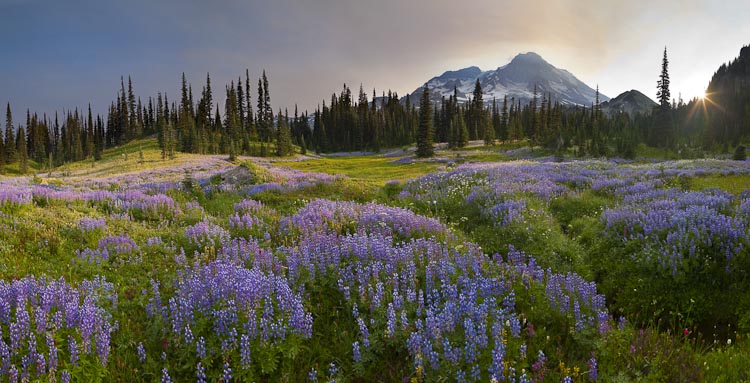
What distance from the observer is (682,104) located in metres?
122

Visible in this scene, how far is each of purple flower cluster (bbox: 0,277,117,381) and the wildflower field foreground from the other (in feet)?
0.07

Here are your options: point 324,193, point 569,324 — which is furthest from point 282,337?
point 324,193

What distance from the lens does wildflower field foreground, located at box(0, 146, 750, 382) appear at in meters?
4.23

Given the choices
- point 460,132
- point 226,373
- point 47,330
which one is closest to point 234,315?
point 226,373

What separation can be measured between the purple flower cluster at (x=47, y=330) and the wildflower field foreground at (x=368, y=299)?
0.02 metres

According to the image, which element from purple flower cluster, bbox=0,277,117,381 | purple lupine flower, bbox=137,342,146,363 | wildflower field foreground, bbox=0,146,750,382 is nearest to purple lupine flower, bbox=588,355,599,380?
wildflower field foreground, bbox=0,146,750,382

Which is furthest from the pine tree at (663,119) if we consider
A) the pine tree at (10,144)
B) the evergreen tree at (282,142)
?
the pine tree at (10,144)

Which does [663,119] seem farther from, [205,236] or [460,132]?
[205,236]

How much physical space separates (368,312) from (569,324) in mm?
2855

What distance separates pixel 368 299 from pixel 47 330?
12.4 ft

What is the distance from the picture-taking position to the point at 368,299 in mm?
5391

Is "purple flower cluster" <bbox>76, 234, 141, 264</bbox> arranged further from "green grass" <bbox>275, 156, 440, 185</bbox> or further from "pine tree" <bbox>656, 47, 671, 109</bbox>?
"pine tree" <bbox>656, 47, 671, 109</bbox>

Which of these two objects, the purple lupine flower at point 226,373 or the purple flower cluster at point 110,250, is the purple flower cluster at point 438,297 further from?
the purple flower cluster at point 110,250

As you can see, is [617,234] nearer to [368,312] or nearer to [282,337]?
[368,312]
